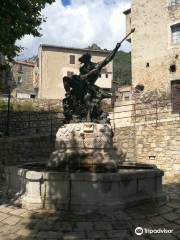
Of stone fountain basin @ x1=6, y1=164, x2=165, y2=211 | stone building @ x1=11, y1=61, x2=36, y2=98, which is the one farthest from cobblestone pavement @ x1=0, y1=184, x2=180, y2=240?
stone building @ x1=11, y1=61, x2=36, y2=98

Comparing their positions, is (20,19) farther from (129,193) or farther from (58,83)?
(58,83)

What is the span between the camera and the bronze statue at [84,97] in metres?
8.08

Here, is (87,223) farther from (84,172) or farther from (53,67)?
(53,67)

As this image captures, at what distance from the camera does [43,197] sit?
6.52 m

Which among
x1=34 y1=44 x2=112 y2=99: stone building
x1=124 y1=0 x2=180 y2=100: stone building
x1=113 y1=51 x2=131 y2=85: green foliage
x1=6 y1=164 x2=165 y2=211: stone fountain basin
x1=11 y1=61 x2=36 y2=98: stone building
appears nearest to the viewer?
x1=6 y1=164 x2=165 y2=211: stone fountain basin

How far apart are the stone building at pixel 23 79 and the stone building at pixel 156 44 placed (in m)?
19.7

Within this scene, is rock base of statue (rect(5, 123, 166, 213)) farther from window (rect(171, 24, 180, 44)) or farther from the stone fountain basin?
window (rect(171, 24, 180, 44))

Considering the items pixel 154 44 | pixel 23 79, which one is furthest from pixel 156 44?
pixel 23 79

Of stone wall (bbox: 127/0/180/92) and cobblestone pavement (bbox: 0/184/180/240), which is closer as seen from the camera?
cobblestone pavement (bbox: 0/184/180/240)

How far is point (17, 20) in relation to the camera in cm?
884

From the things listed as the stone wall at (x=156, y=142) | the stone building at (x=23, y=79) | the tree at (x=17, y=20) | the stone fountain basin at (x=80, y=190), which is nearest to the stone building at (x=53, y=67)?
the stone building at (x=23, y=79)

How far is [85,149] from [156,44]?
62.3 feet

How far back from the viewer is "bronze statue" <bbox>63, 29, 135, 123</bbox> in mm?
8078

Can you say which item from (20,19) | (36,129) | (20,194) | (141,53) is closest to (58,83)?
(141,53)
